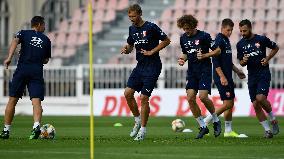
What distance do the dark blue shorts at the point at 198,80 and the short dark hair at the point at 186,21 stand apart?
94 centimetres

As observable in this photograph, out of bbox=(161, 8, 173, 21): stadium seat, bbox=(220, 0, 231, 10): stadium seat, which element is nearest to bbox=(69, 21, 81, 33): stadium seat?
bbox=(161, 8, 173, 21): stadium seat

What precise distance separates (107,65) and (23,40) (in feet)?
52.3

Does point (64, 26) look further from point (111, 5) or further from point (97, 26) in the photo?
point (111, 5)

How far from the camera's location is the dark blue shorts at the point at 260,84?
18.2 m

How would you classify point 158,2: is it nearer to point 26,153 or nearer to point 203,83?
point 203,83

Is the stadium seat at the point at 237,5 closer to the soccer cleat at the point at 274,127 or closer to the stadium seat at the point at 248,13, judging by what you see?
the stadium seat at the point at 248,13

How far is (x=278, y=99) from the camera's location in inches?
1219

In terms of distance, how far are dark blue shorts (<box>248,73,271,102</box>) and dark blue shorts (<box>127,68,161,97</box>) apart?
1864mm

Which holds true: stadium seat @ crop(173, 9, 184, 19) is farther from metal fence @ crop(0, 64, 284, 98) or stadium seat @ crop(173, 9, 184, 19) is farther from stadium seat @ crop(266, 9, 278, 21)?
metal fence @ crop(0, 64, 284, 98)

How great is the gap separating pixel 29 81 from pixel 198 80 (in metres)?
2.93

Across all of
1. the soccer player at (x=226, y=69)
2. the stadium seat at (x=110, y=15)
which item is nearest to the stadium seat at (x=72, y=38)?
the stadium seat at (x=110, y=15)

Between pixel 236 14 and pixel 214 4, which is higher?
pixel 214 4

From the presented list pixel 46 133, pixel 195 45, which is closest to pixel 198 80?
pixel 195 45

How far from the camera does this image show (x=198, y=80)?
18.2 m
